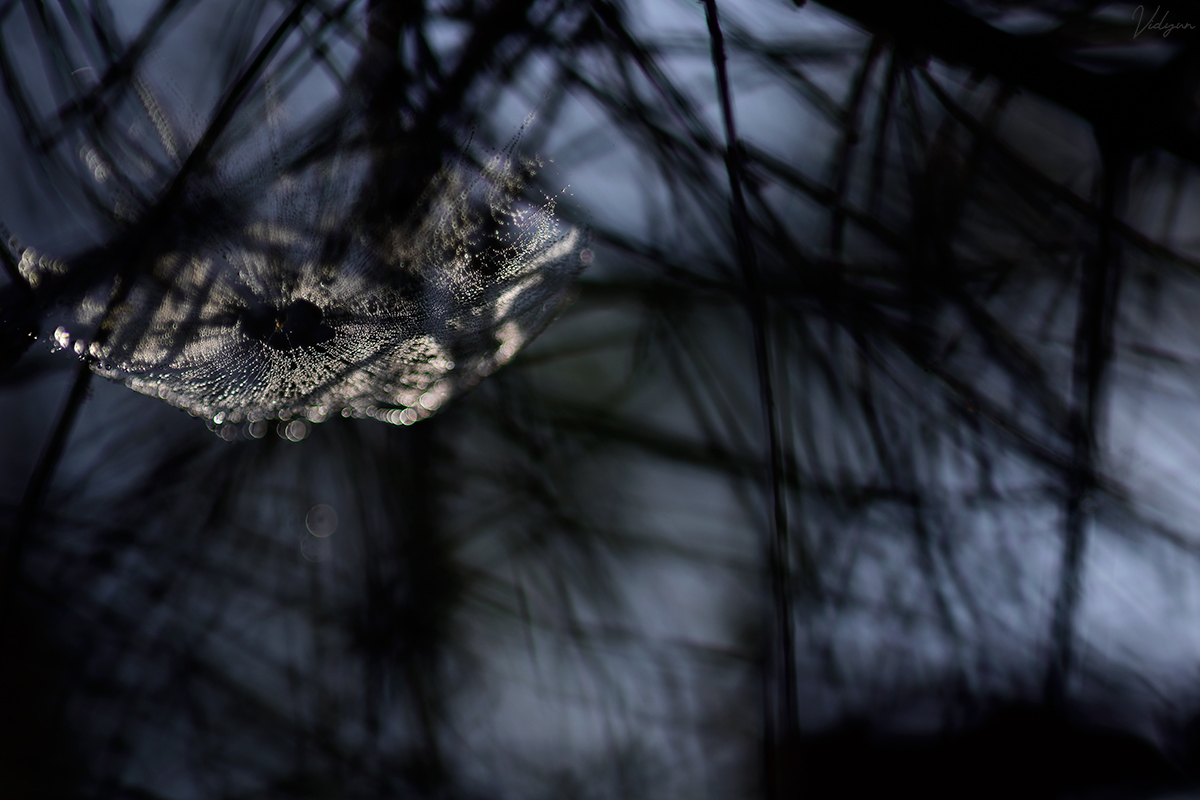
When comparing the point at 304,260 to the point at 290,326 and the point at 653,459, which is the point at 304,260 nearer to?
the point at 290,326

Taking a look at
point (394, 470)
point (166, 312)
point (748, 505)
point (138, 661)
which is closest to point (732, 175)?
point (166, 312)

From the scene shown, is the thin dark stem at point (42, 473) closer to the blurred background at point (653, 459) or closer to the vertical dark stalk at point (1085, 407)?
the blurred background at point (653, 459)

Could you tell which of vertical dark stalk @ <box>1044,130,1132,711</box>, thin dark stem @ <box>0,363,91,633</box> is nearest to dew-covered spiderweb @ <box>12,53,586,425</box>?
thin dark stem @ <box>0,363,91,633</box>

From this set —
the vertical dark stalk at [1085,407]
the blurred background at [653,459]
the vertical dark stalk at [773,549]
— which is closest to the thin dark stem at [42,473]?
the blurred background at [653,459]

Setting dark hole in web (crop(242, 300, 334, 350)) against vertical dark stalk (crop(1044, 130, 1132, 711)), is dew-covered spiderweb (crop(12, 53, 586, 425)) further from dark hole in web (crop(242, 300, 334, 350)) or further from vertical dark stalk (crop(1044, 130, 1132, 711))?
vertical dark stalk (crop(1044, 130, 1132, 711))

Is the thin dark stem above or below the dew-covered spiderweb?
below

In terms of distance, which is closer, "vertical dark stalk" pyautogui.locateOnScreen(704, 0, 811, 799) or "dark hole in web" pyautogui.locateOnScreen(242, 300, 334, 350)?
"vertical dark stalk" pyautogui.locateOnScreen(704, 0, 811, 799)

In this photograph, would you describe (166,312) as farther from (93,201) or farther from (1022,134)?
(1022,134)

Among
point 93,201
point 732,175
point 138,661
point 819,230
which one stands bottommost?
point 732,175
